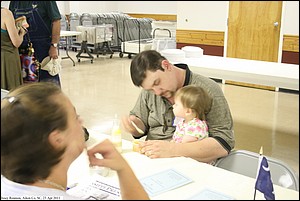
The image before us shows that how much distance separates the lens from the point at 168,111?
167 centimetres

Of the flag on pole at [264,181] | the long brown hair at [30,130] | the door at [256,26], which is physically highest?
the door at [256,26]

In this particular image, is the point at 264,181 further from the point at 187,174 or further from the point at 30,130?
the point at 30,130

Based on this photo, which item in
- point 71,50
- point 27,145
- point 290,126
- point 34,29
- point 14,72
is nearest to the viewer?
point 290,126

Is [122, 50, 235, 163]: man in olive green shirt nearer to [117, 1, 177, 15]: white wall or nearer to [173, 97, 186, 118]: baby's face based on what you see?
[173, 97, 186, 118]: baby's face

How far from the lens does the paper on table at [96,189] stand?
3.40 feet

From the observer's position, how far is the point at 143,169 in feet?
4.03

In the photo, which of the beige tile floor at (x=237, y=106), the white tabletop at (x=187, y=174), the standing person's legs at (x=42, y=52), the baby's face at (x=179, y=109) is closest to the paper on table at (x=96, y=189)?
the white tabletop at (x=187, y=174)

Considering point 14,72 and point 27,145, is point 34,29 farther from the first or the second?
point 27,145

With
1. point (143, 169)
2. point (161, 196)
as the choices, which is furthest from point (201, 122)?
point (161, 196)

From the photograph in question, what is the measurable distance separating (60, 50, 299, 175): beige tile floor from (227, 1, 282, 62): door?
102mm

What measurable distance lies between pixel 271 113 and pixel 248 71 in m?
0.40

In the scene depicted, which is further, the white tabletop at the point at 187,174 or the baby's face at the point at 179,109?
the baby's face at the point at 179,109

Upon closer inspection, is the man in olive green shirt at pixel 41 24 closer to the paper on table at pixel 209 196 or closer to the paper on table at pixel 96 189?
the paper on table at pixel 96 189

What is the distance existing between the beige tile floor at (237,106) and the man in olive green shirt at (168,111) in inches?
4.0
